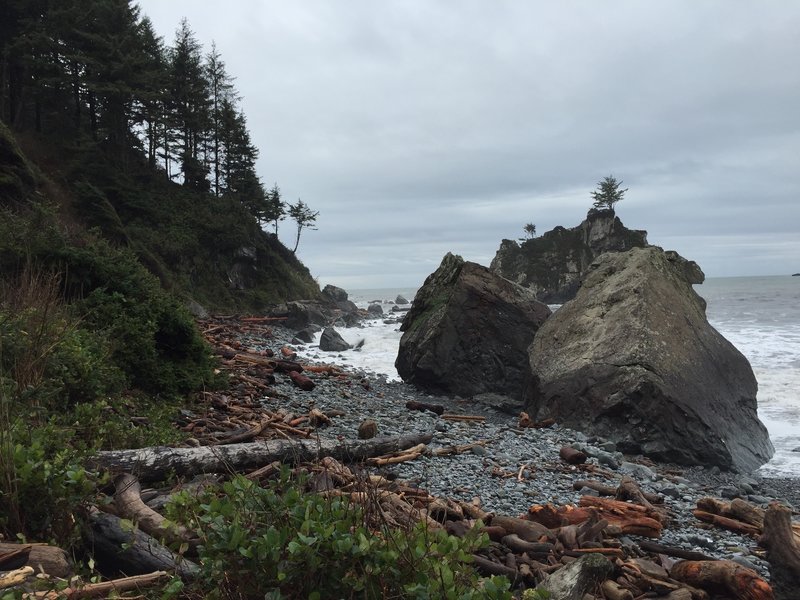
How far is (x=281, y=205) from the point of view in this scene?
47438 millimetres

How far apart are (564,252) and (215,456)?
82.7 m

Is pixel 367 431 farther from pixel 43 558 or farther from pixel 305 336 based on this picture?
pixel 305 336

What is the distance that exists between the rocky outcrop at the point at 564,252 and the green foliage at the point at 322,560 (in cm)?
7443

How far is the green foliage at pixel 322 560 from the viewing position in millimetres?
2346

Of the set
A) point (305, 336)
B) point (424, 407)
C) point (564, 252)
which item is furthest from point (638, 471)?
point (564, 252)

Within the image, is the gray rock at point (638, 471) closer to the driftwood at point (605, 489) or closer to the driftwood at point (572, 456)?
the driftwood at point (572, 456)

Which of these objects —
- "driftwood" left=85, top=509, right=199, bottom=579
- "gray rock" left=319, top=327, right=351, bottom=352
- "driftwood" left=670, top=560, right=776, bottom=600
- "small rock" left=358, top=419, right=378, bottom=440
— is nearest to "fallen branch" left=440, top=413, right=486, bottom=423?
"small rock" left=358, top=419, right=378, bottom=440

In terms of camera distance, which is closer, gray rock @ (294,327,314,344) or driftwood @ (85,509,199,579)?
driftwood @ (85,509,199,579)

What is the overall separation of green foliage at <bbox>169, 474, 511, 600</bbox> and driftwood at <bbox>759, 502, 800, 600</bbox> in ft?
9.58

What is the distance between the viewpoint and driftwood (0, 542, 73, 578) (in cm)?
278

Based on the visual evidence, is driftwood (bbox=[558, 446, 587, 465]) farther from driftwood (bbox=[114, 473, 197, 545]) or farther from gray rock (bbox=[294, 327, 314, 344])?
gray rock (bbox=[294, 327, 314, 344])

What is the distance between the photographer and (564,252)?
82250 millimetres

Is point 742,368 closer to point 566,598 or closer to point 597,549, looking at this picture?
point 597,549

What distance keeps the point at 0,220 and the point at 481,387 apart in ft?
36.8
